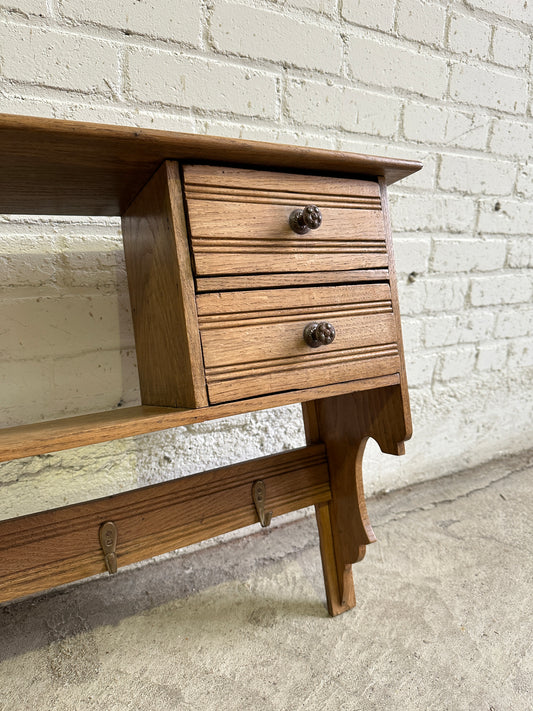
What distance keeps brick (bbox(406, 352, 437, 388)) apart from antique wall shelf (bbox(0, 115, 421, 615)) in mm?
655

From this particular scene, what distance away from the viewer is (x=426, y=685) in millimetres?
878

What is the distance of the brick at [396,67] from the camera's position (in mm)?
1381

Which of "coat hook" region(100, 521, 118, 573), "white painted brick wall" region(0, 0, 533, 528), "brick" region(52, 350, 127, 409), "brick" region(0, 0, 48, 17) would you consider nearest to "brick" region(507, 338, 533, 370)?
"white painted brick wall" region(0, 0, 533, 528)

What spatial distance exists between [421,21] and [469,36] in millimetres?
206

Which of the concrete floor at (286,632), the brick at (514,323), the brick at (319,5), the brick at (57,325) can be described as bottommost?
the concrete floor at (286,632)

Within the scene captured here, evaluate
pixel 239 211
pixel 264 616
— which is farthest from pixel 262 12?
pixel 264 616

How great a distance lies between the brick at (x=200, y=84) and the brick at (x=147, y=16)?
0.15 ft

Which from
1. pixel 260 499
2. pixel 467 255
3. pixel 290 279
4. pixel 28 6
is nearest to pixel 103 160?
pixel 290 279

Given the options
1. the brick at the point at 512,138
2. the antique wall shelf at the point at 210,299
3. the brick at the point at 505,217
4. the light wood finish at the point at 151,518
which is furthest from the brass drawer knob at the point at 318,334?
the brick at the point at 512,138

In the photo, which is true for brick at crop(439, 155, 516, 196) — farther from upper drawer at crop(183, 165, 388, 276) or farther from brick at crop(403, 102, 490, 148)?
upper drawer at crop(183, 165, 388, 276)

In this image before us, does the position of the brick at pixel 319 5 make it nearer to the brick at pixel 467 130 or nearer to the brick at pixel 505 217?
the brick at pixel 467 130

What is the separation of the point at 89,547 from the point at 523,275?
1.72m

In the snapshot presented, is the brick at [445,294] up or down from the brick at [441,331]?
up

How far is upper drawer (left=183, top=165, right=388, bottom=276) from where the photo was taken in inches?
28.1
